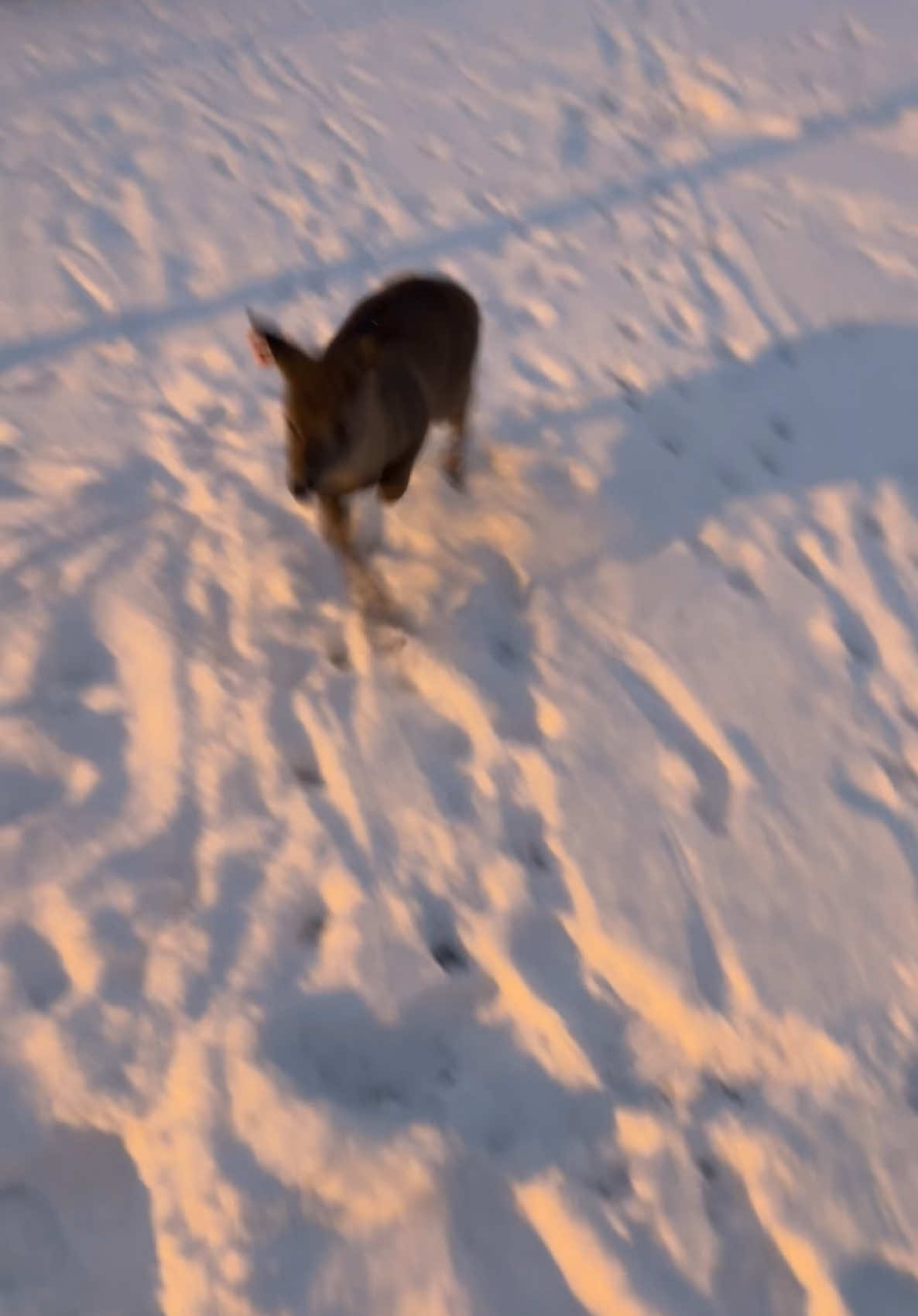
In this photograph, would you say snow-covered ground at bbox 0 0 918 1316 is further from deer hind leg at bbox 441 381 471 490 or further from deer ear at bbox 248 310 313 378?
deer ear at bbox 248 310 313 378

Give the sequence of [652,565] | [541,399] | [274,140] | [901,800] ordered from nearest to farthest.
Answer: [901,800] → [652,565] → [541,399] → [274,140]

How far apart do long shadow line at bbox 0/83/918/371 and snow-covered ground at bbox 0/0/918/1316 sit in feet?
0.10

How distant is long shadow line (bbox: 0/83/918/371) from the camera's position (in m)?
4.26

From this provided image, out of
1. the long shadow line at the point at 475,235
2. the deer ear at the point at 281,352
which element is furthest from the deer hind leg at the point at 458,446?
the long shadow line at the point at 475,235

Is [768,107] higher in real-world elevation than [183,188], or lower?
higher

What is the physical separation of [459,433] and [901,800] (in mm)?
1762

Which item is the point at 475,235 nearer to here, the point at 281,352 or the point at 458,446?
the point at 458,446

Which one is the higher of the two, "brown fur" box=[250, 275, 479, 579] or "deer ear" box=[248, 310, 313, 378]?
"deer ear" box=[248, 310, 313, 378]

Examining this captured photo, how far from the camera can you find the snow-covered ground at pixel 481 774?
2.13m

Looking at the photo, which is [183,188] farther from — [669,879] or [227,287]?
[669,879]

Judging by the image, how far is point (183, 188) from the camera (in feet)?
17.0

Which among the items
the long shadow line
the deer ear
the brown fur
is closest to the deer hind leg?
the brown fur

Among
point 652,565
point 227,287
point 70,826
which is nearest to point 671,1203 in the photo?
point 70,826

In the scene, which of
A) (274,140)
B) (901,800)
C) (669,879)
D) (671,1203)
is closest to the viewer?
(671,1203)
